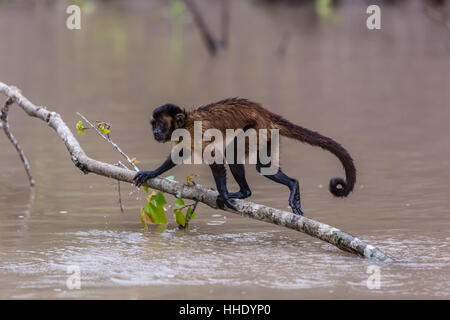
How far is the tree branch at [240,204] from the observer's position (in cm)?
579

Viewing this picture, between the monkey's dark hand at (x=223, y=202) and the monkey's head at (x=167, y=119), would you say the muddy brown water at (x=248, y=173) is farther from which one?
the monkey's head at (x=167, y=119)

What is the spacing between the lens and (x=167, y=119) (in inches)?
254

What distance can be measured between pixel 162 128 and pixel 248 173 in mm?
2855

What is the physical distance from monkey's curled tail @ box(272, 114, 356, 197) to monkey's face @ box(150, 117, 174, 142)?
2.68 feet

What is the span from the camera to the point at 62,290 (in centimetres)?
524

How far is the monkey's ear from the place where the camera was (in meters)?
6.41

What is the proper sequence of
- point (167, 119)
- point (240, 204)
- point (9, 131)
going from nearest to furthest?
point (240, 204) < point (167, 119) < point (9, 131)

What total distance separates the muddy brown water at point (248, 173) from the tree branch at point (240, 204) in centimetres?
12
